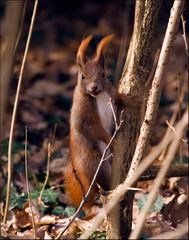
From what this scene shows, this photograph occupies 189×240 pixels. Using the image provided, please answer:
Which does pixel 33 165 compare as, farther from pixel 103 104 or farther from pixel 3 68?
pixel 3 68

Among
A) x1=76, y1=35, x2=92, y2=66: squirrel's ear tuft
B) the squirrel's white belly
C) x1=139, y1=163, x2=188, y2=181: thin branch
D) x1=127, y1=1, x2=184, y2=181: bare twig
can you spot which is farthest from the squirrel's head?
x1=127, y1=1, x2=184, y2=181: bare twig

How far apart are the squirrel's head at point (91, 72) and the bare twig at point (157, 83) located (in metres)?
1.46

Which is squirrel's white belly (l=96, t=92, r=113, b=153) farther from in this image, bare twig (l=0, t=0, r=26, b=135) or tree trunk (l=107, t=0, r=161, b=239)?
bare twig (l=0, t=0, r=26, b=135)

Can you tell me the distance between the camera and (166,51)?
2920mm

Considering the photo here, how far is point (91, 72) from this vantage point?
4777 millimetres

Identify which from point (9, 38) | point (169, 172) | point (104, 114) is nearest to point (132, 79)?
point (169, 172)

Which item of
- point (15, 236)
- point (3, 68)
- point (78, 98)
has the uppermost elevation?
point (3, 68)

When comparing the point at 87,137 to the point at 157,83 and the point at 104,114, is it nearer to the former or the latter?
the point at 104,114

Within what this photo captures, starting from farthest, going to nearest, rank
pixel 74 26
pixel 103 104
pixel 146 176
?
1. pixel 74 26
2. pixel 103 104
3. pixel 146 176

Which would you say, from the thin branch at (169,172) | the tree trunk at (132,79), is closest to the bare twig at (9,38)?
the tree trunk at (132,79)

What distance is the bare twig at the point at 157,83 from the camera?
290 centimetres

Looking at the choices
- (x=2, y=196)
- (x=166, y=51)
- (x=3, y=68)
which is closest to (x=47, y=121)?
(x=2, y=196)

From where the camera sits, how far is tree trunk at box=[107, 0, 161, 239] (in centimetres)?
381

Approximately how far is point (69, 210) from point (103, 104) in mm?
806
